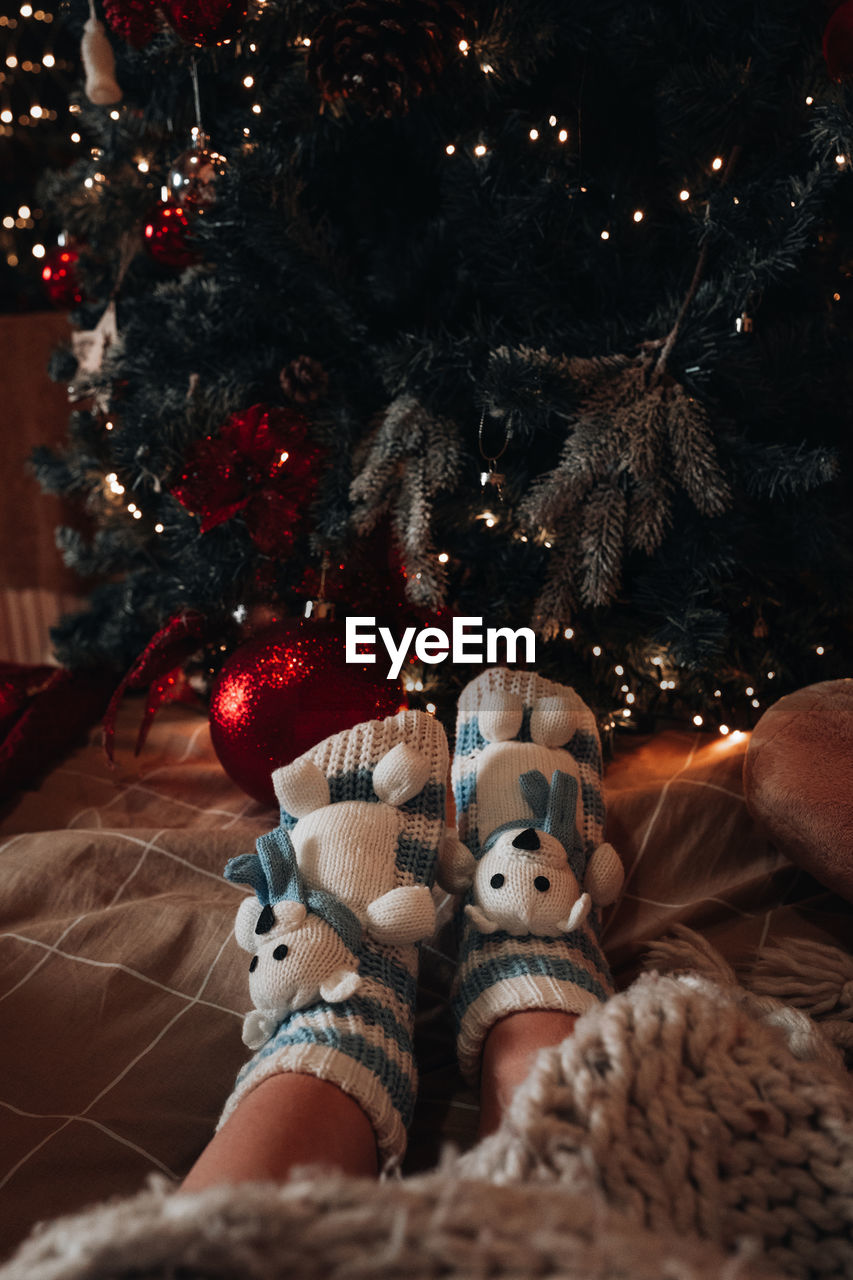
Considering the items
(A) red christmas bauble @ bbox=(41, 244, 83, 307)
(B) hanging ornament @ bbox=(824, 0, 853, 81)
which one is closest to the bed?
(B) hanging ornament @ bbox=(824, 0, 853, 81)

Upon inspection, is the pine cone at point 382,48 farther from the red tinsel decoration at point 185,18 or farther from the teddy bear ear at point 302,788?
the teddy bear ear at point 302,788

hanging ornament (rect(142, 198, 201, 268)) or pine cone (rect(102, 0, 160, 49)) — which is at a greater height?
pine cone (rect(102, 0, 160, 49))

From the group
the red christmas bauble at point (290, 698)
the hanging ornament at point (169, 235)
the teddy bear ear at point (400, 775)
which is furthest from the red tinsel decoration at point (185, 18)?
the teddy bear ear at point (400, 775)

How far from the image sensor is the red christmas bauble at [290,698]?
0.73 metres

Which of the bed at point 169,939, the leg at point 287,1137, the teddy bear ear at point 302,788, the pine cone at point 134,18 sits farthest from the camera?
the pine cone at point 134,18

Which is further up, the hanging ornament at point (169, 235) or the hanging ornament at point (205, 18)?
the hanging ornament at point (205, 18)

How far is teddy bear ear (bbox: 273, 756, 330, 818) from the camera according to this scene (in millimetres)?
588

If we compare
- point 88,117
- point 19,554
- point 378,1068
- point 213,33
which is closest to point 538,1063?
point 378,1068

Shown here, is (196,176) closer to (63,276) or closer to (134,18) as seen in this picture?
(134,18)

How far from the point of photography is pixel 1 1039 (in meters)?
0.55

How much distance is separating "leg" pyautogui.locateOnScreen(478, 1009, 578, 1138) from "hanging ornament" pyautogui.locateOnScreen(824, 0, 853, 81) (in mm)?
668

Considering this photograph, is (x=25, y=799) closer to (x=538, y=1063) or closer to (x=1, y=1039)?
(x=1, y=1039)

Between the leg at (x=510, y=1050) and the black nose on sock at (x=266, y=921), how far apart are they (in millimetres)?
145

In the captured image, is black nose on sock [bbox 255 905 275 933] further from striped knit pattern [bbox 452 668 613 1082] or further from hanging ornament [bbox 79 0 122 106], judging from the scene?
hanging ornament [bbox 79 0 122 106]
